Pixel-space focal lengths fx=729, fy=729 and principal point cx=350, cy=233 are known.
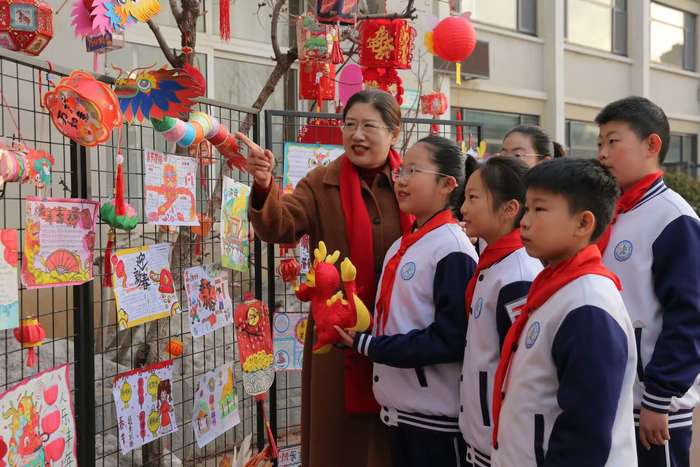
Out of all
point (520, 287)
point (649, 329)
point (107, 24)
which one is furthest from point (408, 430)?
point (107, 24)

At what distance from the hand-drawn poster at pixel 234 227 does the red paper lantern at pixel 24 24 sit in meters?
0.94

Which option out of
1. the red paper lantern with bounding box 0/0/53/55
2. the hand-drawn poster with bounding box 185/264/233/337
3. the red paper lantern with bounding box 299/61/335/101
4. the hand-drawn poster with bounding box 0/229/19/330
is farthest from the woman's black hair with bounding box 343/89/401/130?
the red paper lantern with bounding box 299/61/335/101

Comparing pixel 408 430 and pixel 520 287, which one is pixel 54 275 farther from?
pixel 520 287

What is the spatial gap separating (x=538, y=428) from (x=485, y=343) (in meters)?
0.39

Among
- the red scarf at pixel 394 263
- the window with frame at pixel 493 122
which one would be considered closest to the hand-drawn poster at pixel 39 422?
the red scarf at pixel 394 263

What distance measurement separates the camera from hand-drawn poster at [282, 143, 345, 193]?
3.66m

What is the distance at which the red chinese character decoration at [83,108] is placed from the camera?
212 cm

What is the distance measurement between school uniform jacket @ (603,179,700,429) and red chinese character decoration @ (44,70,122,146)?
1620mm

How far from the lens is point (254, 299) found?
131 inches

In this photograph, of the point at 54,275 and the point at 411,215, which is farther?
the point at 411,215

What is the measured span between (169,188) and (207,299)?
54cm

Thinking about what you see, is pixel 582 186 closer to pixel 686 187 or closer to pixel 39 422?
pixel 39 422

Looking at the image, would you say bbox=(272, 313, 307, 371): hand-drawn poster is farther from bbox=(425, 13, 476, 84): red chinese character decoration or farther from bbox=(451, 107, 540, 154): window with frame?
bbox=(451, 107, 540, 154): window with frame

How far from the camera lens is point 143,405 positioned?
8.95ft
